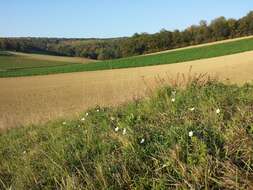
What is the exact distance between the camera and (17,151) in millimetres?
6555

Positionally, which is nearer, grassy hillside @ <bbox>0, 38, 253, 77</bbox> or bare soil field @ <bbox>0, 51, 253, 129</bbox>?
bare soil field @ <bbox>0, 51, 253, 129</bbox>

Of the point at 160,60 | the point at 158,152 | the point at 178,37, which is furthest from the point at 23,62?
the point at 158,152

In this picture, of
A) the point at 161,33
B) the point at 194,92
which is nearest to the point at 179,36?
the point at 161,33

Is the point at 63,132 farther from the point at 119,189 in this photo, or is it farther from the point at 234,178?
the point at 234,178

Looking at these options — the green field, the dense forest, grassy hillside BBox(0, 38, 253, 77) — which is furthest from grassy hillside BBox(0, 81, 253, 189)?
the dense forest

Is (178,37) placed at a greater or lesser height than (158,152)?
lesser

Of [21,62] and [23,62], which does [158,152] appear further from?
[23,62]

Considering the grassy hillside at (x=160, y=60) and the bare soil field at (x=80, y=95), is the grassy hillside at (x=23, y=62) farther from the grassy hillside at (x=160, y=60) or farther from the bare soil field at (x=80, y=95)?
the bare soil field at (x=80, y=95)

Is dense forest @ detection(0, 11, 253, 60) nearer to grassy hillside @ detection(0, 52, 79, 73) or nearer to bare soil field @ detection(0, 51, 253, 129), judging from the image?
grassy hillside @ detection(0, 52, 79, 73)

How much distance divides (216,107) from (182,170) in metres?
1.69

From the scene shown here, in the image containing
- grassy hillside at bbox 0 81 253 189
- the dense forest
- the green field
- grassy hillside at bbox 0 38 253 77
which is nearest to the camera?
grassy hillside at bbox 0 81 253 189

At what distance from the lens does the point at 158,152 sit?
4168 millimetres

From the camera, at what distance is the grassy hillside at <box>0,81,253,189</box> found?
3.72 m

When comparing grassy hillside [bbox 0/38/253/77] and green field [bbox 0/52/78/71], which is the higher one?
grassy hillside [bbox 0/38/253/77]
